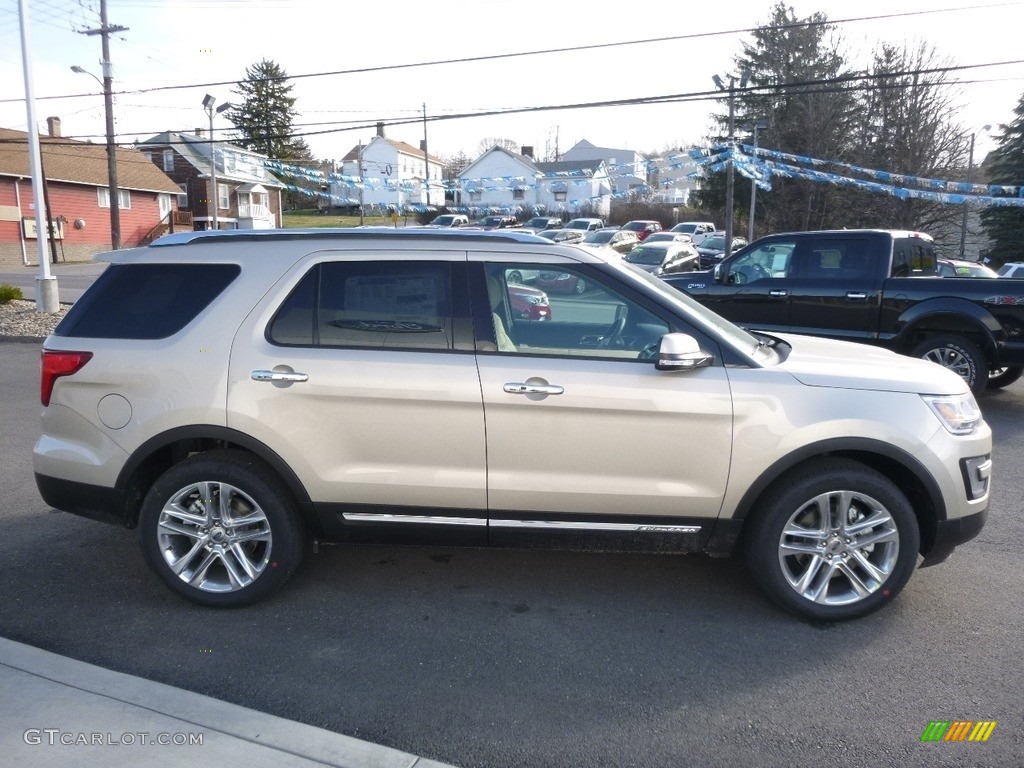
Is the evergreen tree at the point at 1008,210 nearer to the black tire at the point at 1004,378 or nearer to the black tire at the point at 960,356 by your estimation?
the black tire at the point at 1004,378

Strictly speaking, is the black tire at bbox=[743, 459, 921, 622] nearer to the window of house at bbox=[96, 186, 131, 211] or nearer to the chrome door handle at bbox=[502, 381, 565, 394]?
the chrome door handle at bbox=[502, 381, 565, 394]

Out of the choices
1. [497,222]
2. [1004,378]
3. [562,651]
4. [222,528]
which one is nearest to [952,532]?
[562,651]

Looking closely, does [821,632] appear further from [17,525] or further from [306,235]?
[17,525]

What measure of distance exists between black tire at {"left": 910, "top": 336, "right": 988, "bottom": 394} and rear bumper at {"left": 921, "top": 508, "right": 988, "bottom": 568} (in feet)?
17.9

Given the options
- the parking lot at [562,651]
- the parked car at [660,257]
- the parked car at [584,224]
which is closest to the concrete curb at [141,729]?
the parking lot at [562,651]

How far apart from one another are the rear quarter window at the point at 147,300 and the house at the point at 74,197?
37.1 meters

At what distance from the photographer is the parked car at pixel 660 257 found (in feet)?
85.6

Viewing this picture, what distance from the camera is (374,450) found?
400 cm

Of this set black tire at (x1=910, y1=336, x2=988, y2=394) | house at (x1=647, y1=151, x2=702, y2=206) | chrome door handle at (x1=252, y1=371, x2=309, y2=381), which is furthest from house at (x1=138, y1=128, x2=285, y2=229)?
chrome door handle at (x1=252, y1=371, x2=309, y2=381)

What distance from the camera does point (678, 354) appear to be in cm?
376

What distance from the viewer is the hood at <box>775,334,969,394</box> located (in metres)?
3.93

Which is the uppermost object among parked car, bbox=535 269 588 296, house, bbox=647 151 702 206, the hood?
house, bbox=647 151 702 206

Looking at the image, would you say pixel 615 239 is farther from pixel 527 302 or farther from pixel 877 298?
pixel 527 302

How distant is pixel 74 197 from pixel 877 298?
44144 millimetres
